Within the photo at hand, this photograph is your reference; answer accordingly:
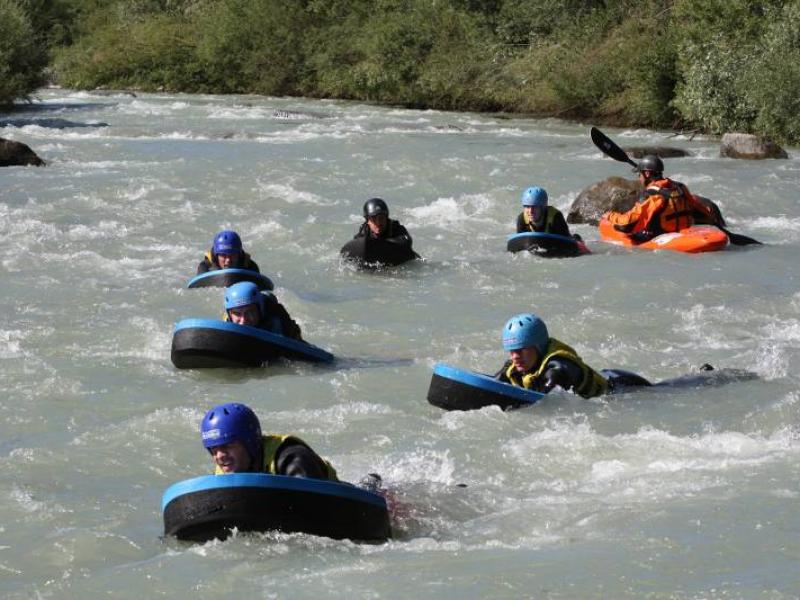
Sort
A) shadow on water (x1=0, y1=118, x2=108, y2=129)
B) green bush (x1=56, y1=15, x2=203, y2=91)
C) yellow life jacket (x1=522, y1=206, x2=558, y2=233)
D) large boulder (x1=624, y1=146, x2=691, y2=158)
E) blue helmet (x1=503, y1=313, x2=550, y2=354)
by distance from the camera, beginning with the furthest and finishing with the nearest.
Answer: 1. green bush (x1=56, y1=15, x2=203, y2=91)
2. shadow on water (x1=0, y1=118, x2=108, y2=129)
3. large boulder (x1=624, y1=146, x2=691, y2=158)
4. yellow life jacket (x1=522, y1=206, x2=558, y2=233)
5. blue helmet (x1=503, y1=313, x2=550, y2=354)

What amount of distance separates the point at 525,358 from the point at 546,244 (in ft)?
18.5

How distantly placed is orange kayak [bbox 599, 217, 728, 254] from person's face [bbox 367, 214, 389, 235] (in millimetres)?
2846

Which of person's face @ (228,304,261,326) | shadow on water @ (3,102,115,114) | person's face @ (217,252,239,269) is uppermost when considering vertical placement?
person's face @ (217,252,239,269)

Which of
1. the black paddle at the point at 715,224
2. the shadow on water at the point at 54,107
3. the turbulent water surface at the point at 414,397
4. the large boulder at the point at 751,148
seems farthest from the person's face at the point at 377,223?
the shadow on water at the point at 54,107

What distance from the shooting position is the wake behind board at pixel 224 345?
30.7 ft

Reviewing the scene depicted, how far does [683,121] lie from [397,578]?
2382 cm

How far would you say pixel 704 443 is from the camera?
25.3ft

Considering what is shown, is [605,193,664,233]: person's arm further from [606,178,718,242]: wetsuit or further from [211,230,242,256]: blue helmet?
[211,230,242,256]: blue helmet

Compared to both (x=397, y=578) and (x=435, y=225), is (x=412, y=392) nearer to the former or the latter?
(x=397, y=578)

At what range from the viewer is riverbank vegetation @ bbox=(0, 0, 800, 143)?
1013 inches

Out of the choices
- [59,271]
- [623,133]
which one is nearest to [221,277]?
[59,271]

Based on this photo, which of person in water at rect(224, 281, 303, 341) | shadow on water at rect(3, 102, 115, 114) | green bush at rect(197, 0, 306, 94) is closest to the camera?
person in water at rect(224, 281, 303, 341)

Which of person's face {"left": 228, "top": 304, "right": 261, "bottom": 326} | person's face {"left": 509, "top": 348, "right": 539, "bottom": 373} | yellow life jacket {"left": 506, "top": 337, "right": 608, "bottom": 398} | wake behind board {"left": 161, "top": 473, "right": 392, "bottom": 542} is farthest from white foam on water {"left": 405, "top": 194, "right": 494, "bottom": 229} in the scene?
wake behind board {"left": 161, "top": 473, "right": 392, "bottom": 542}

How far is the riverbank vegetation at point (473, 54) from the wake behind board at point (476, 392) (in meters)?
16.8
